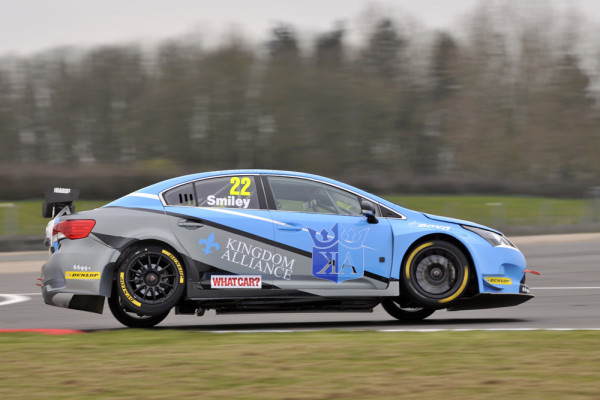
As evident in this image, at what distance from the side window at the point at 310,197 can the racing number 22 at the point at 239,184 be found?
0.73ft

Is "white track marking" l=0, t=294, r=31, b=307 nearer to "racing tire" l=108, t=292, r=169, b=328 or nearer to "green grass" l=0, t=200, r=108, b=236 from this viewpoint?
"racing tire" l=108, t=292, r=169, b=328

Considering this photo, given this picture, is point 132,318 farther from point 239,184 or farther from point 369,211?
point 369,211

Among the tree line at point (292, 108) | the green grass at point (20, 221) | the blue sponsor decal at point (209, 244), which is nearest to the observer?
the blue sponsor decal at point (209, 244)

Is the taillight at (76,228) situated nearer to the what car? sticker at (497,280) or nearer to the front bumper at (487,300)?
the front bumper at (487,300)

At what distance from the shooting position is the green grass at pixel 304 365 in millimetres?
5039

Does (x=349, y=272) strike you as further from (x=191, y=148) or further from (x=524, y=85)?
(x=524, y=85)

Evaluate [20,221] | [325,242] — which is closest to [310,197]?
[325,242]

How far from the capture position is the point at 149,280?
787 centimetres

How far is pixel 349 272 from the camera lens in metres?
8.06

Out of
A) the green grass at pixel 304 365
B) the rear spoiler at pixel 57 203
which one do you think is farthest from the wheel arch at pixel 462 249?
the rear spoiler at pixel 57 203

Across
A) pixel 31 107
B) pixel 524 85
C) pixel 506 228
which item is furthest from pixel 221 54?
pixel 506 228

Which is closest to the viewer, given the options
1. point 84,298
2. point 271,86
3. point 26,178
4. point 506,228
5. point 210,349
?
point 210,349

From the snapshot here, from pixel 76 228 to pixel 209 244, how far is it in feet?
4.01

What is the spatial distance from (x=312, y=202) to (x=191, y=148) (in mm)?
43110
